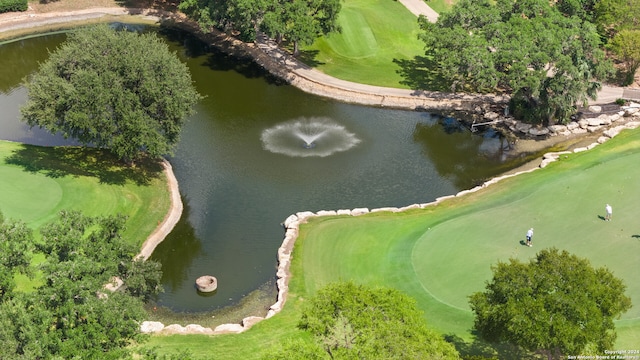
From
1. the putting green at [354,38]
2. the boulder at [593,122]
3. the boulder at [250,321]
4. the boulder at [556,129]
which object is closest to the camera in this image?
the boulder at [250,321]

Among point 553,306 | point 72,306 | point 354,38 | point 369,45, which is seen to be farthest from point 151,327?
point 354,38

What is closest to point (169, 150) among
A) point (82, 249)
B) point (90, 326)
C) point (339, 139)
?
point (339, 139)

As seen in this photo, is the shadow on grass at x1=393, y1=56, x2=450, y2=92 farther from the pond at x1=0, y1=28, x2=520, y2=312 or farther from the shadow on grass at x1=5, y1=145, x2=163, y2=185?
the shadow on grass at x1=5, y1=145, x2=163, y2=185

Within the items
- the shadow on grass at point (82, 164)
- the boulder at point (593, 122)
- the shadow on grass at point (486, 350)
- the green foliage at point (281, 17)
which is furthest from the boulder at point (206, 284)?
the boulder at point (593, 122)

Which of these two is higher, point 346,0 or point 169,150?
point 346,0

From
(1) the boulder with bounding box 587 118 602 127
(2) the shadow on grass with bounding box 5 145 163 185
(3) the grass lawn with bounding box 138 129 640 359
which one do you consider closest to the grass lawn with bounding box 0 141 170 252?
(2) the shadow on grass with bounding box 5 145 163 185

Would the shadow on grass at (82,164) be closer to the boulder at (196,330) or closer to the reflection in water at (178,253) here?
the reflection in water at (178,253)

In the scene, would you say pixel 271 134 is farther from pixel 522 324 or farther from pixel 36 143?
pixel 522 324
